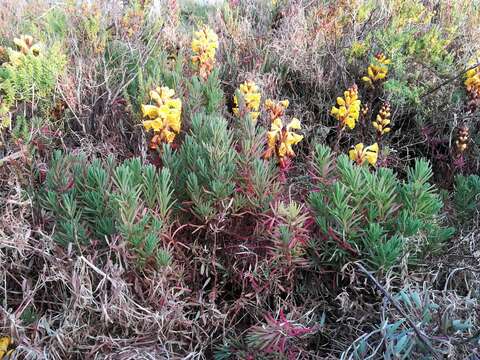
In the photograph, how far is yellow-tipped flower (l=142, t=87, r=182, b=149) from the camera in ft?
8.09

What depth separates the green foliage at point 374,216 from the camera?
207 centimetres

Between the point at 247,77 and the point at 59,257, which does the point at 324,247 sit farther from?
the point at 247,77

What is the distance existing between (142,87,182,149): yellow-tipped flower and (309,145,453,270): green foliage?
838 millimetres

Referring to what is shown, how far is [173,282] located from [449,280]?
130 centimetres

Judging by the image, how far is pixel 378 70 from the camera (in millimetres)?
3436

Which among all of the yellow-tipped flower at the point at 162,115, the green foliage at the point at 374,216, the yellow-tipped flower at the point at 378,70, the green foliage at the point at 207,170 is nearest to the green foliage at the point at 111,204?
the green foliage at the point at 207,170

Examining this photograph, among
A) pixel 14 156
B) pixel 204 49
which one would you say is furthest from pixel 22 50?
pixel 204 49

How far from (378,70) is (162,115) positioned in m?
1.76

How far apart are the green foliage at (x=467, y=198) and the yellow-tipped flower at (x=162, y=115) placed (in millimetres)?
1494

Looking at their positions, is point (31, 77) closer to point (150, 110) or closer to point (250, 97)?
point (150, 110)

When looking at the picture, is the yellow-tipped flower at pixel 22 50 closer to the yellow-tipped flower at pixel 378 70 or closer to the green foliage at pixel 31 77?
the green foliage at pixel 31 77

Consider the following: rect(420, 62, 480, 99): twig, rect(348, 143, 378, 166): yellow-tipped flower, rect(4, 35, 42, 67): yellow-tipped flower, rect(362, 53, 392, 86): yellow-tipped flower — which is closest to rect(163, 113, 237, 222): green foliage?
rect(348, 143, 378, 166): yellow-tipped flower

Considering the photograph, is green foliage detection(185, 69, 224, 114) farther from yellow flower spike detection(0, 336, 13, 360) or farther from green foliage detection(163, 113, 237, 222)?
yellow flower spike detection(0, 336, 13, 360)

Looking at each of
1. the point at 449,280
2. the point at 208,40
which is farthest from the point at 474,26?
the point at 449,280
